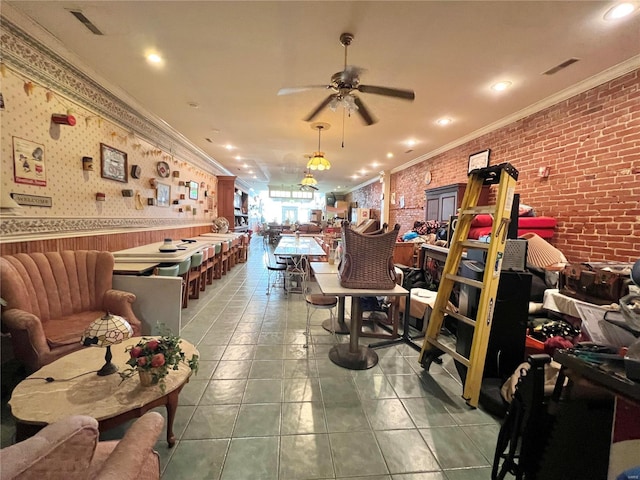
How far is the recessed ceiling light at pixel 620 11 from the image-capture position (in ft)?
6.67

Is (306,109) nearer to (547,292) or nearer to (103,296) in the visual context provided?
(103,296)

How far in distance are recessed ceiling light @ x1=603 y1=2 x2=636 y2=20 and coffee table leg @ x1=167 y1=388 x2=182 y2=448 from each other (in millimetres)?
4050

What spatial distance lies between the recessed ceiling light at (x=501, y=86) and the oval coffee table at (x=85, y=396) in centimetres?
430

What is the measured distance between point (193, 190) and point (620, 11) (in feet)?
22.5

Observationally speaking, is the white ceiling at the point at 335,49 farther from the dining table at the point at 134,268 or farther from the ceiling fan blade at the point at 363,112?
the dining table at the point at 134,268

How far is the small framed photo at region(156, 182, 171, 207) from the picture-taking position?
15.5ft

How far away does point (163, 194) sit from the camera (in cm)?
491

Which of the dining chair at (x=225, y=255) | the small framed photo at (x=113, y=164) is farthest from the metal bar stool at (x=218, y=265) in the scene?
the small framed photo at (x=113, y=164)

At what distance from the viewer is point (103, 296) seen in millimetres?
2482

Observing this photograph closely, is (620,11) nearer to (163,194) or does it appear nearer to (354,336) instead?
(354,336)

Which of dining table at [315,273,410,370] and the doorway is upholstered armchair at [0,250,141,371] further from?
the doorway

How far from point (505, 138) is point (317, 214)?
994 cm

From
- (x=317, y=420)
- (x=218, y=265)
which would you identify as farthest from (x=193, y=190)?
(x=317, y=420)

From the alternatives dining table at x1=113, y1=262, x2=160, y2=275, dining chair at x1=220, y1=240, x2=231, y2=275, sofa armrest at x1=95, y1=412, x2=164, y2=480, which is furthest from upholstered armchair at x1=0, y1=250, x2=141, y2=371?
dining chair at x1=220, y1=240, x2=231, y2=275
